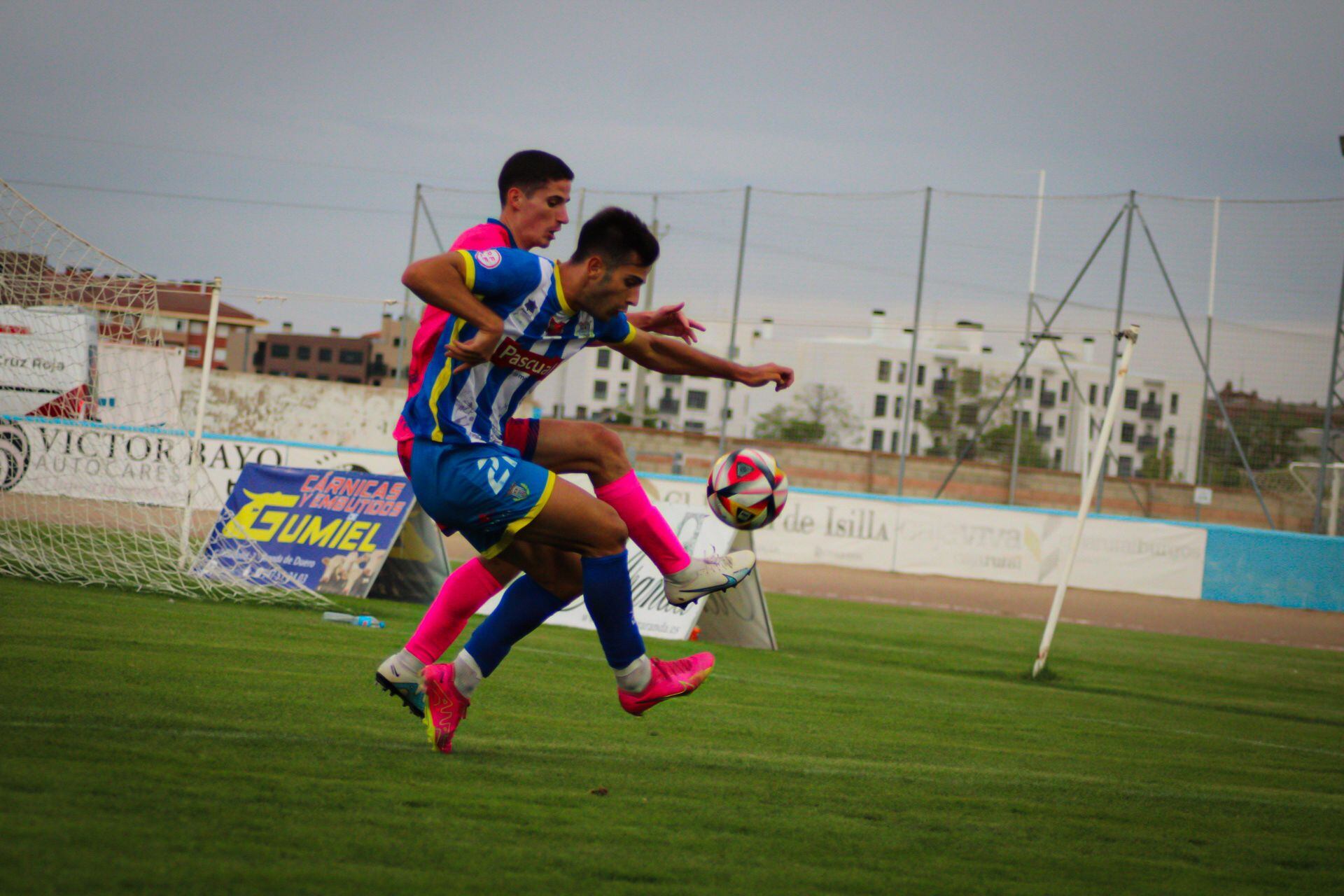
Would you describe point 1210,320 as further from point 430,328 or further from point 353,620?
point 430,328

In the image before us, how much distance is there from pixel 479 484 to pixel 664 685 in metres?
1.18

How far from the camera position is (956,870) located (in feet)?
10.3

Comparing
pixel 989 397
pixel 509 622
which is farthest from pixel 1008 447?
pixel 509 622

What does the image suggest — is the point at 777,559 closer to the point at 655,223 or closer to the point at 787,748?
the point at 655,223

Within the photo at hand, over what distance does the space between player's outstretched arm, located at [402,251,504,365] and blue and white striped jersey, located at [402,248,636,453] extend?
61 millimetres

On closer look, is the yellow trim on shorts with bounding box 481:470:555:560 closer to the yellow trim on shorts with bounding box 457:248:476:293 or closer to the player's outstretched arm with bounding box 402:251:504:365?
the player's outstretched arm with bounding box 402:251:504:365

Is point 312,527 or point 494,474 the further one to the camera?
point 312,527

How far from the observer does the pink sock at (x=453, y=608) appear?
4488 mm

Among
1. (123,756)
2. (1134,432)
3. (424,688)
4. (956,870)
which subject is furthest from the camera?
(1134,432)

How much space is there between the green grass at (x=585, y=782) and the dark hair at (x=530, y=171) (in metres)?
2.19

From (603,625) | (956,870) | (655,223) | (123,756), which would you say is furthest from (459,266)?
(655,223)

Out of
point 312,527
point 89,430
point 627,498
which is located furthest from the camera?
point 89,430

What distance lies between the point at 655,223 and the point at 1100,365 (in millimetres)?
10419

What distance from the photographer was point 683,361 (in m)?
4.61
